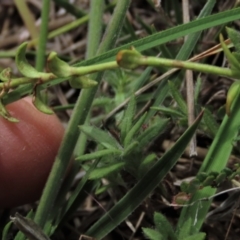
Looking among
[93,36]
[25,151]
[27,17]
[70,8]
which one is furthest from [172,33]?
[27,17]

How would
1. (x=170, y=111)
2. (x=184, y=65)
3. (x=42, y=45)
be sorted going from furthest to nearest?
(x=42, y=45) → (x=170, y=111) → (x=184, y=65)

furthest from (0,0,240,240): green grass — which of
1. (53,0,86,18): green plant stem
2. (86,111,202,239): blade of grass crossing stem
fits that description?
(53,0,86,18): green plant stem

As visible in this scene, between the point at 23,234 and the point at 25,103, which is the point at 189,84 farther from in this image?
the point at 23,234

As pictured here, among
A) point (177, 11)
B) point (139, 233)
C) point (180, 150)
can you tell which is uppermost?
point (177, 11)

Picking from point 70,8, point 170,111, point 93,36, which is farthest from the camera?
point 70,8

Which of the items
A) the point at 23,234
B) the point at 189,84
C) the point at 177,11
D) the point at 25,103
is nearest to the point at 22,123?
the point at 25,103

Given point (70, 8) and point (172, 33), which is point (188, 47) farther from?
point (70, 8)

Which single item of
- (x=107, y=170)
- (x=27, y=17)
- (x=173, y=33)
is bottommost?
(x=107, y=170)
